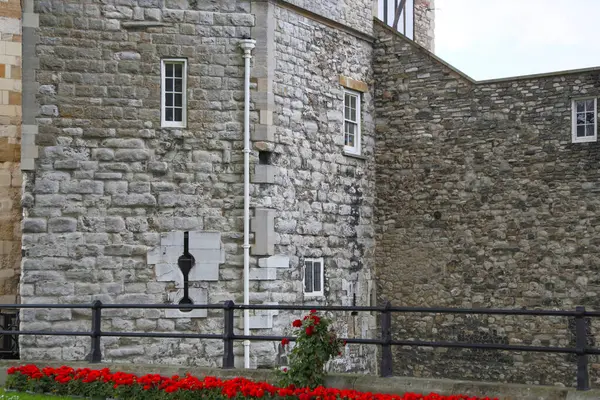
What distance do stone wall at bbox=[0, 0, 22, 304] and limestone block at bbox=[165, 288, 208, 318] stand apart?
4.50m

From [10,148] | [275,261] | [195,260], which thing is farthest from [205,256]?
[10,148]

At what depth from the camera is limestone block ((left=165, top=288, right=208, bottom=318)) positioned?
57.1 feet

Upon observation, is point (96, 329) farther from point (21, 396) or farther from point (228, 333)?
point (228, 333)

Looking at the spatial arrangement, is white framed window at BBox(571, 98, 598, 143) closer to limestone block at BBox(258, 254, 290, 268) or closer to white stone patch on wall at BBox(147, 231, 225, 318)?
limestone block at BBox(258, 254, 290, 268)

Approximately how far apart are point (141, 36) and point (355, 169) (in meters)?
5.29

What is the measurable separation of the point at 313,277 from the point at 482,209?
12.0 feet

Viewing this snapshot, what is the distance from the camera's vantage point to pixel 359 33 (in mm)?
20859

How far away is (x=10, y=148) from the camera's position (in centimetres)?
2072

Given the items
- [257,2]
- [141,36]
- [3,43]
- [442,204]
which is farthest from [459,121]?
[3,43]

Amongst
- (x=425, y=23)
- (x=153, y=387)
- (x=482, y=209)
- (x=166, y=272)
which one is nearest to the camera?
(x=153, y=387)

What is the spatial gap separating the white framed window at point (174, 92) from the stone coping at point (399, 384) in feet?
17.6

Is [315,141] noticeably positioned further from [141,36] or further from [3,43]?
[3,43]

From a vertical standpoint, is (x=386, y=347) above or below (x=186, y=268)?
below

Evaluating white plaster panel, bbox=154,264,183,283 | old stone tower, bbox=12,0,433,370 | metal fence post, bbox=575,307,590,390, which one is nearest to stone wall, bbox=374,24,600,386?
old stone tower, bbox=12,0,433,370
